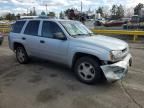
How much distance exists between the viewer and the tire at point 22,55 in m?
7.38

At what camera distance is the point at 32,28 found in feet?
22.8

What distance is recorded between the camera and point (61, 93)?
4812 mm

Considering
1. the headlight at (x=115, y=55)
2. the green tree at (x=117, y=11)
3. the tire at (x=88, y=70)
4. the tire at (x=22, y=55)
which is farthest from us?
the green tree at (x=117, y=11)

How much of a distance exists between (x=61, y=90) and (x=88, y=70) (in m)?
0.92

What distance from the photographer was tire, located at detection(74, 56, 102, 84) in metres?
5.12

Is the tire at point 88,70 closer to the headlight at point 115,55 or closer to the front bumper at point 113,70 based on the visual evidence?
the front bumper at point 113,70

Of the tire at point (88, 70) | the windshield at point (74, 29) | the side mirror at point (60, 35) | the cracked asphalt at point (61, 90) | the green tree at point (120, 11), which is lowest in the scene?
the cracked asphalt at point (61, 90)

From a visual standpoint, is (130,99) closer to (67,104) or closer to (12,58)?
(67,104)

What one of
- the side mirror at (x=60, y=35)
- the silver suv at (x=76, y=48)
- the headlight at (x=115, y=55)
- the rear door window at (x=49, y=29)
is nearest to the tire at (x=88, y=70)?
the silver suv at (x=76, y=48)

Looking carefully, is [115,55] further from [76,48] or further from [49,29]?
[49,29]

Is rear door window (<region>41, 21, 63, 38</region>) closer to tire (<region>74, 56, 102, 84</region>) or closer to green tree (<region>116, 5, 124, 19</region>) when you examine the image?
tire (<region>74, 56, 102, 84</region>)

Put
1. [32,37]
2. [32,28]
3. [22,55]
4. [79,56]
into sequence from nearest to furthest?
[79,56] → [32,37] → [32,28] → [22,55]

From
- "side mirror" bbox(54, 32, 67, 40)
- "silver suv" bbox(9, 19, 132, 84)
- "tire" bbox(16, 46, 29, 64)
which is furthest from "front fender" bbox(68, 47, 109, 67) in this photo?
"tire" bbox(16, 46, 29, 64)

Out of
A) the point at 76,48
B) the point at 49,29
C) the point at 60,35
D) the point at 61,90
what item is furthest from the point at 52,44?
the point at 61,90
